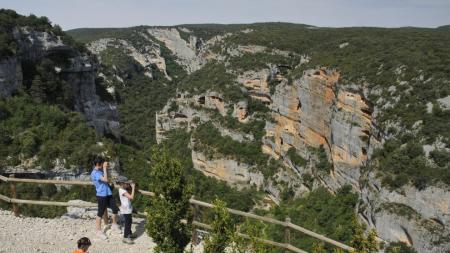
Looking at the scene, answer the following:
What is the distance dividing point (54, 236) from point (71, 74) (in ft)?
112

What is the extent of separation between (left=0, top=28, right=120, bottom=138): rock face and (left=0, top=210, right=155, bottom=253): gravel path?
2383 cm

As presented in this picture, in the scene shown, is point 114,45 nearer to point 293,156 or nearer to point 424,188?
point 293,156

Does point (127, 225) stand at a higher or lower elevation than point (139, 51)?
lower

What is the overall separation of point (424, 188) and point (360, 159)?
1254 cm

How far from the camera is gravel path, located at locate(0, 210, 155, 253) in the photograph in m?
12.0

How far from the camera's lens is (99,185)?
39.7 feet

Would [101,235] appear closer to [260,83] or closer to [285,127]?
[285,127]

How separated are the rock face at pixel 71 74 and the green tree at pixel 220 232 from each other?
31015 mm

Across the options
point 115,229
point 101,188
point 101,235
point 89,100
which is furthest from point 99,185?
point 89,100

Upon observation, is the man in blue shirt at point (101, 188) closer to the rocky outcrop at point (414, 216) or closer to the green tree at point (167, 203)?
the green tree at point (167, 203)

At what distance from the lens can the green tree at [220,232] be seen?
7.89 m

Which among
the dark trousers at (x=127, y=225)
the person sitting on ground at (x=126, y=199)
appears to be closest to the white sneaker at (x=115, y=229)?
the dark trousers at (x=127, y=225)

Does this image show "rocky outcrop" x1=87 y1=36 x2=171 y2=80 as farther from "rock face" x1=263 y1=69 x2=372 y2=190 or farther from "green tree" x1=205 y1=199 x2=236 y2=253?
"green tree" x1=205 y1=199 x2=236 y2=253

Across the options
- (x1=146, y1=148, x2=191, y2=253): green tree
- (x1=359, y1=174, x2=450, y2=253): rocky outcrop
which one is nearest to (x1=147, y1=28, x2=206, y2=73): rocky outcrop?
(x1=359, y1=174, x2=450, y2=253): rocky outcrop
